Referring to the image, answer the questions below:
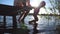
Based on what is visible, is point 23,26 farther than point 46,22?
No

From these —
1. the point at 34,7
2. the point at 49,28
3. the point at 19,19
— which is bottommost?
the point at 49,28

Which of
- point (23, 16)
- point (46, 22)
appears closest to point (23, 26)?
point (23, 16)

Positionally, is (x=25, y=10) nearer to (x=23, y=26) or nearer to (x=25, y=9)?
(x=25, y=9)

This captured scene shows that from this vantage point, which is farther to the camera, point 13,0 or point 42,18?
point 42,18

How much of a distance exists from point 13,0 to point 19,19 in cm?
18

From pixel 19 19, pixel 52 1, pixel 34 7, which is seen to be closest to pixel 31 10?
pixel 34 7

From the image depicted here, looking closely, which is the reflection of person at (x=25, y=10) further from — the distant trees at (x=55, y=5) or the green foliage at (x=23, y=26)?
the distant trees at (x=55, y=5)

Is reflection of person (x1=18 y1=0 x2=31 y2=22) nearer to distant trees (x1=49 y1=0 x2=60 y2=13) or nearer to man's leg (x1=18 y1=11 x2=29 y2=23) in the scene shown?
man's leg (x1=18 y1=11 x2=29 y2=23)

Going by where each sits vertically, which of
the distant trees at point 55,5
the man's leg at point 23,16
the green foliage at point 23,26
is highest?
the distant trees at point 55,5

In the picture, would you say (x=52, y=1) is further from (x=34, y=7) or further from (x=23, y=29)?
(x=23, y=29)

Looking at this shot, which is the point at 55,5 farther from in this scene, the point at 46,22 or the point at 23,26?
the point at 23,26

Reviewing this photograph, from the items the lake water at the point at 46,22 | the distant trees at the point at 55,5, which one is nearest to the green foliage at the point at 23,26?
the lake water at the point at 46,22

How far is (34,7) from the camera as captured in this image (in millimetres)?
1468

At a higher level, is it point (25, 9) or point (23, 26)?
point (25, 9)
